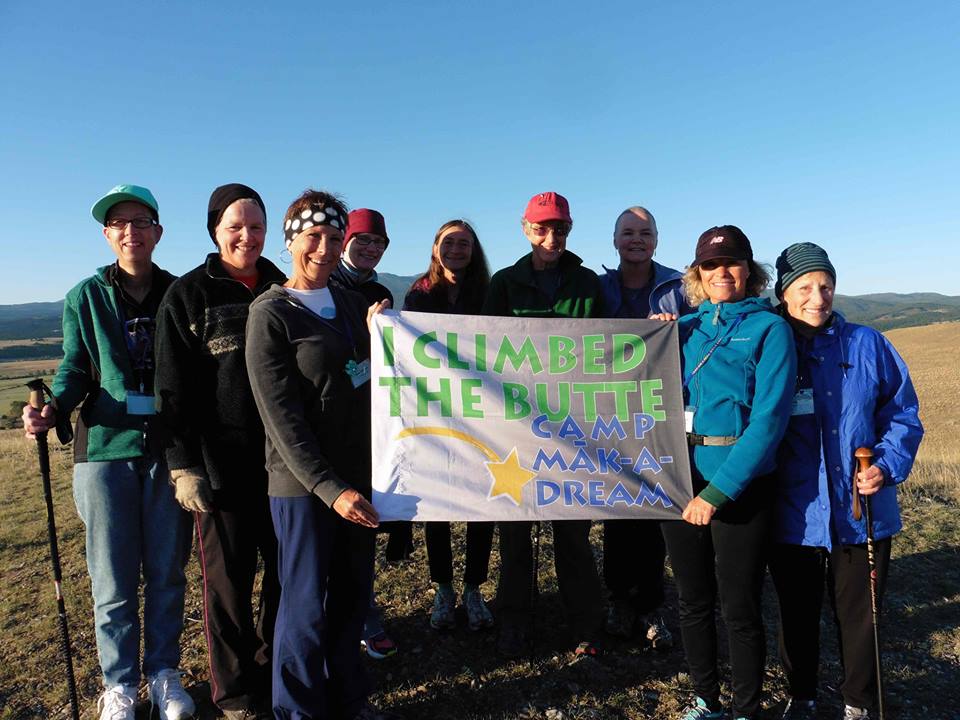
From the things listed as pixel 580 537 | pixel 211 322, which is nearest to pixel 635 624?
pixel 580 537

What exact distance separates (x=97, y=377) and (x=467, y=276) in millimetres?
2852

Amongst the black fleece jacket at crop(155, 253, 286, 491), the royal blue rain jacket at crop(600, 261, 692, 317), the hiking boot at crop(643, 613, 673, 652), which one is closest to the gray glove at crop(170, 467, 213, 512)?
the black fleece jacket at crop(155, 253, 286, 491)

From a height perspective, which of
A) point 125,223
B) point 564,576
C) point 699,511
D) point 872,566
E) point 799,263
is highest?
point 125,223

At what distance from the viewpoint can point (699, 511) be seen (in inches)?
138

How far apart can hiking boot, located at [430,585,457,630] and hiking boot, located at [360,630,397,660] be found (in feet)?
1.38

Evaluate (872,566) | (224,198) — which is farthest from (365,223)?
(872,566)

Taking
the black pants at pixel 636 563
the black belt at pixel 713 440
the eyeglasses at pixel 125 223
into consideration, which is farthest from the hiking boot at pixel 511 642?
the eyeglasses at pixel 125 223

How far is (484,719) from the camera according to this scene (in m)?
3.90

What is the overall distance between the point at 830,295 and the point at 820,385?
0.56 meters

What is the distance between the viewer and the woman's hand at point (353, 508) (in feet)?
10.5

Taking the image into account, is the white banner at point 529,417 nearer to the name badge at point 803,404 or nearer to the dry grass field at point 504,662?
the name badge at point 803,404

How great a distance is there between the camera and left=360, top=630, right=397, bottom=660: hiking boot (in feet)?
15.2

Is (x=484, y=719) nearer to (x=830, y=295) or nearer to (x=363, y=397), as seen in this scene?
(x=363, y=397)

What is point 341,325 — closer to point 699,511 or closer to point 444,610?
point 699,511
